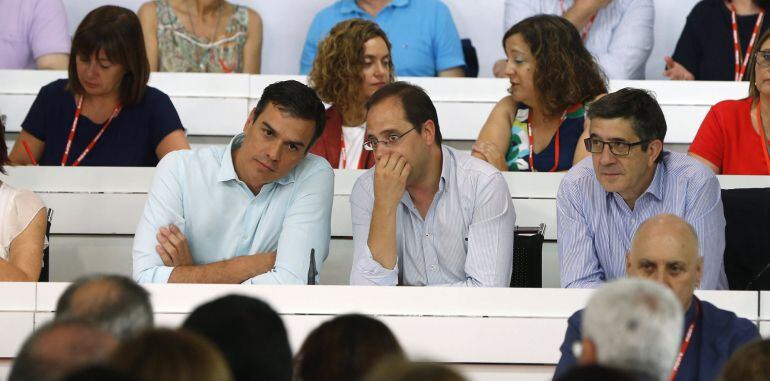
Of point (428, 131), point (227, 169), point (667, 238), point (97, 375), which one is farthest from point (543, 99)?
point (97, 375)

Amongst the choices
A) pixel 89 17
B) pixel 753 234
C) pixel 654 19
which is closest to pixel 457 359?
pixel 753 234

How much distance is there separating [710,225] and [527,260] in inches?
19.3

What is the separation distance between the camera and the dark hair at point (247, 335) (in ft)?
5.42

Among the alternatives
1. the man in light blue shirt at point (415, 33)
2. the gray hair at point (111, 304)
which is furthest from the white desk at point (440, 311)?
the man in light blue shirt at point (415, 33)

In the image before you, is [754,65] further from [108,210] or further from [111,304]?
[111,304]

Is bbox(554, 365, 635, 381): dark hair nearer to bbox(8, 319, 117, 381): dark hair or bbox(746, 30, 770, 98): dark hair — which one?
bbox(8, 319, 117, 381): dark hair

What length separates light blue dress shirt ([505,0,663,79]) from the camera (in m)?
4.98

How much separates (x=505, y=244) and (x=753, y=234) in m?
0.66

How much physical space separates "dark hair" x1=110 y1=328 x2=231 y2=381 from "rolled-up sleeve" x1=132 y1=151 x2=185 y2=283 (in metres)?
1.78

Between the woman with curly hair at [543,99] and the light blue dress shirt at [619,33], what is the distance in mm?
889

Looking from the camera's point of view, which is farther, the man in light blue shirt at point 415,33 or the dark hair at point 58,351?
the man in light blue shirt at point 415,33

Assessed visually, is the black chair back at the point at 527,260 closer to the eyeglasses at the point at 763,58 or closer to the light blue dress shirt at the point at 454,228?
the light blue dress shirt at the point at 454,228

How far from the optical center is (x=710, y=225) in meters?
3.20

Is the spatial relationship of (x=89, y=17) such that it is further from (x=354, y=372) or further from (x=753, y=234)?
(x=354, y=372)
